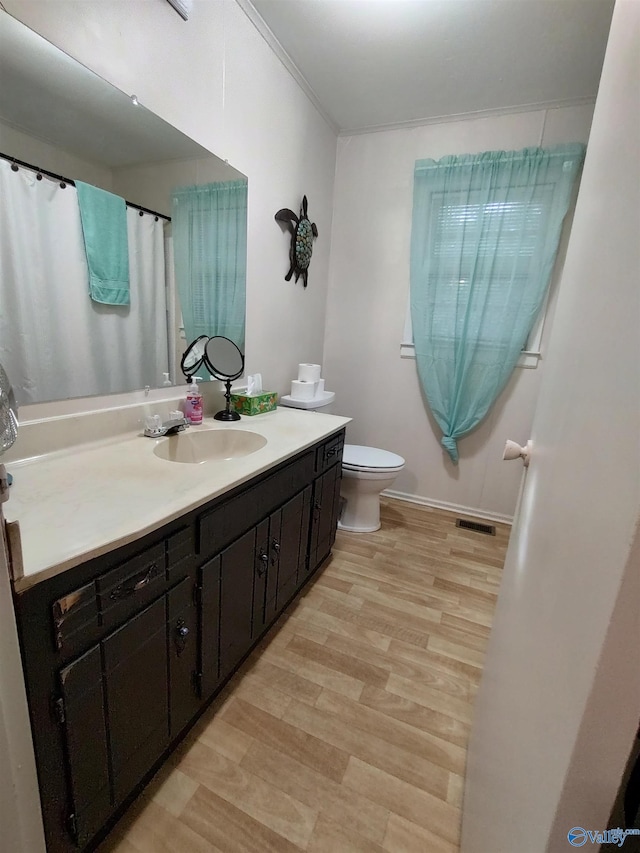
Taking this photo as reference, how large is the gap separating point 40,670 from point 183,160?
1.64 meters

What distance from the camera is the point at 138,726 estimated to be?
34.4 inches

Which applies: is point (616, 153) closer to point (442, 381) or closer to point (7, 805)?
point (7, 805)

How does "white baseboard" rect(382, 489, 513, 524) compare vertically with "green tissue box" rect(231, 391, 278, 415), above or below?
below

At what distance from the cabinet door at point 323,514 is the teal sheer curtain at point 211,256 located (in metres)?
0.83

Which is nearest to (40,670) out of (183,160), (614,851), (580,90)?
(614,851)

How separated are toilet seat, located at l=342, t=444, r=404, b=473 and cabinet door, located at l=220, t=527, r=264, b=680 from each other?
3.35 ft

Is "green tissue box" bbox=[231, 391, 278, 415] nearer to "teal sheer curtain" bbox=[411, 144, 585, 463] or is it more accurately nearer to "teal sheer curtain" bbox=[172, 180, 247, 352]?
"teal sheer curtain" bbox=[172, 180, 247, 352]

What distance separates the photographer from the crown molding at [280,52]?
157 cm

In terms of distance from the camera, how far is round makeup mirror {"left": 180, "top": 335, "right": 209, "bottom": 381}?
158 centimetres

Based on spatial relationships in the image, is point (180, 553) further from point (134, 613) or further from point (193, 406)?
point (193, 406)

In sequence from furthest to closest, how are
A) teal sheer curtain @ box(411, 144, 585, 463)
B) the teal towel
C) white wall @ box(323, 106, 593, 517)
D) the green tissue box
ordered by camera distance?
white wall @ box(323, 106, 593, 517), teal sheer curtain @ box(411, 144, 585, 463), the green tissue box, the teal towel

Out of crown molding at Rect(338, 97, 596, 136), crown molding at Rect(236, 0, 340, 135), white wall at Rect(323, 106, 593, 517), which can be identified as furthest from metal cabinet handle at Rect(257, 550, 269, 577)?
crown molding at Rect(338, 97, 596, 136)

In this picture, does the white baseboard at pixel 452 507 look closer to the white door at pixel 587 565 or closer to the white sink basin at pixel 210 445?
the white sink basin at pixel 210 445

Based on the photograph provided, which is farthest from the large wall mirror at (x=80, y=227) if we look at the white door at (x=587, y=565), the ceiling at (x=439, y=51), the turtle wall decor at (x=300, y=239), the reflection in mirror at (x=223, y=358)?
the white door at (x=587, y=565)
